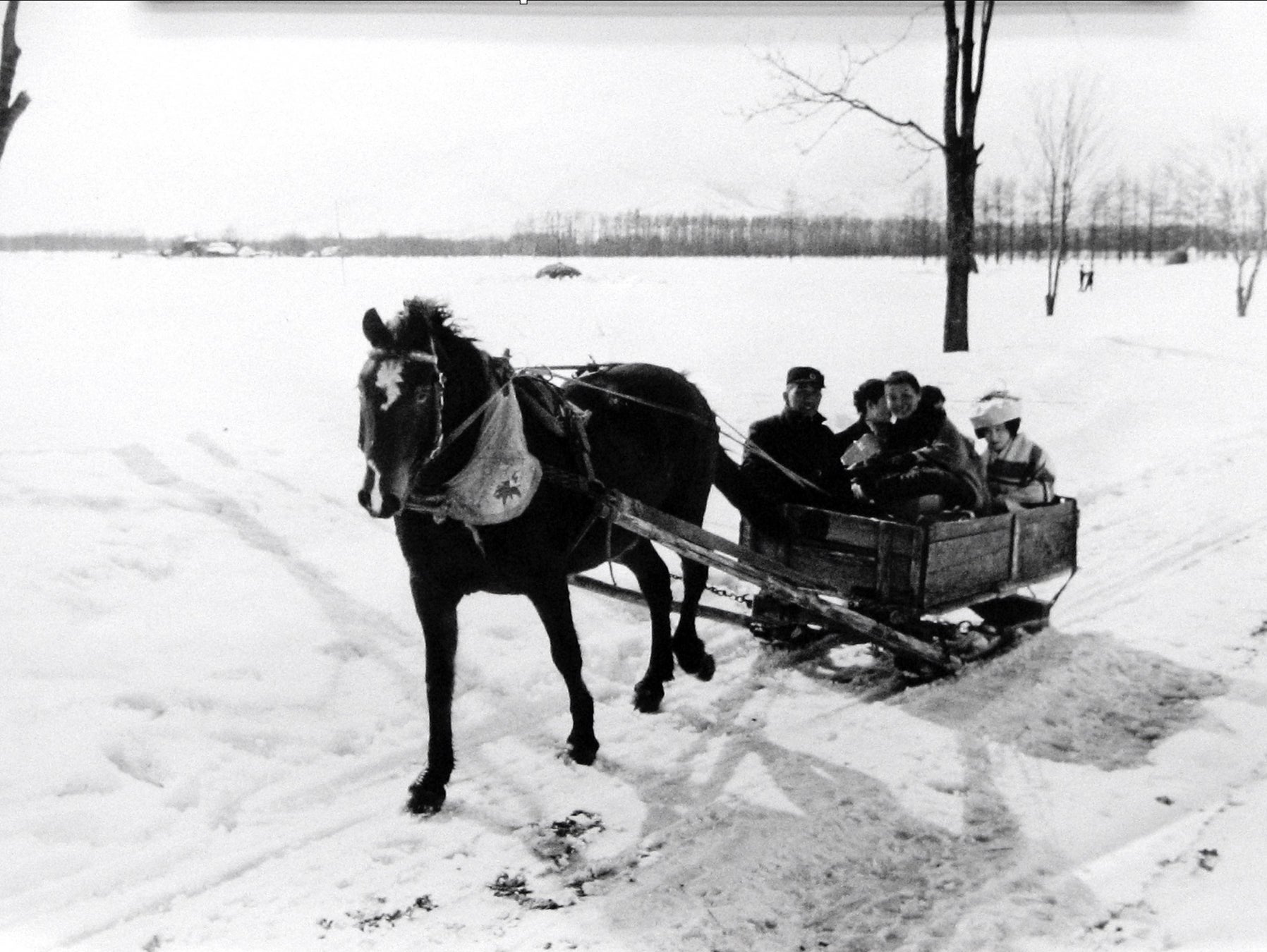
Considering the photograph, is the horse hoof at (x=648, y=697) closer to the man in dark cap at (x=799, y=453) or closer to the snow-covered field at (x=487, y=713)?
the snow-covered field at (x=487, y=713)

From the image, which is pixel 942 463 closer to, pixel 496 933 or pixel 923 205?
pixel 496 933

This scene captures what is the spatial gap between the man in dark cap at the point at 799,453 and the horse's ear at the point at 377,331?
2.51 meters

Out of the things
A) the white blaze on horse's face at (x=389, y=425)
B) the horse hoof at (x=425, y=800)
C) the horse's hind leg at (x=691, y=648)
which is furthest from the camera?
the horse's hind leg at (x=691, y=648)

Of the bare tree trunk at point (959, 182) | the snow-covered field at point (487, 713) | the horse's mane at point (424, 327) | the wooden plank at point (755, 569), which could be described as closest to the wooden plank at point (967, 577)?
the wooden plank at point (755, 569)

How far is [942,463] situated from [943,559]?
60 centimetres

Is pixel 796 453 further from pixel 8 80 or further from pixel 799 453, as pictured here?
pixel 8 80

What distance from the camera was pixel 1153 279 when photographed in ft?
31.7

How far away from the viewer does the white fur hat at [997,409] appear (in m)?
5.26

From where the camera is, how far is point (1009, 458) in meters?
5.39

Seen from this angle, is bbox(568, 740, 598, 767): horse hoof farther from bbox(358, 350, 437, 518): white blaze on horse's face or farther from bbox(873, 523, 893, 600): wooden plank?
bbox(873, 523, 893, 600): wooden plank

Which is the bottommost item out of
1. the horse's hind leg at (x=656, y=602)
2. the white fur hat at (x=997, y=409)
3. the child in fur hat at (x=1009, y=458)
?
the horse's hind leg at (x=656, y=602)

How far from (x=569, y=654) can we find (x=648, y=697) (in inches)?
31.1

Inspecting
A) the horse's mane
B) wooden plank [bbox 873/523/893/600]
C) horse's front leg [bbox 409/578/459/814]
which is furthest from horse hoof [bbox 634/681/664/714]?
the horse's mane

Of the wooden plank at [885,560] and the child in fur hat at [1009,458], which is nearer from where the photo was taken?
the wooden plank at [885,560]
